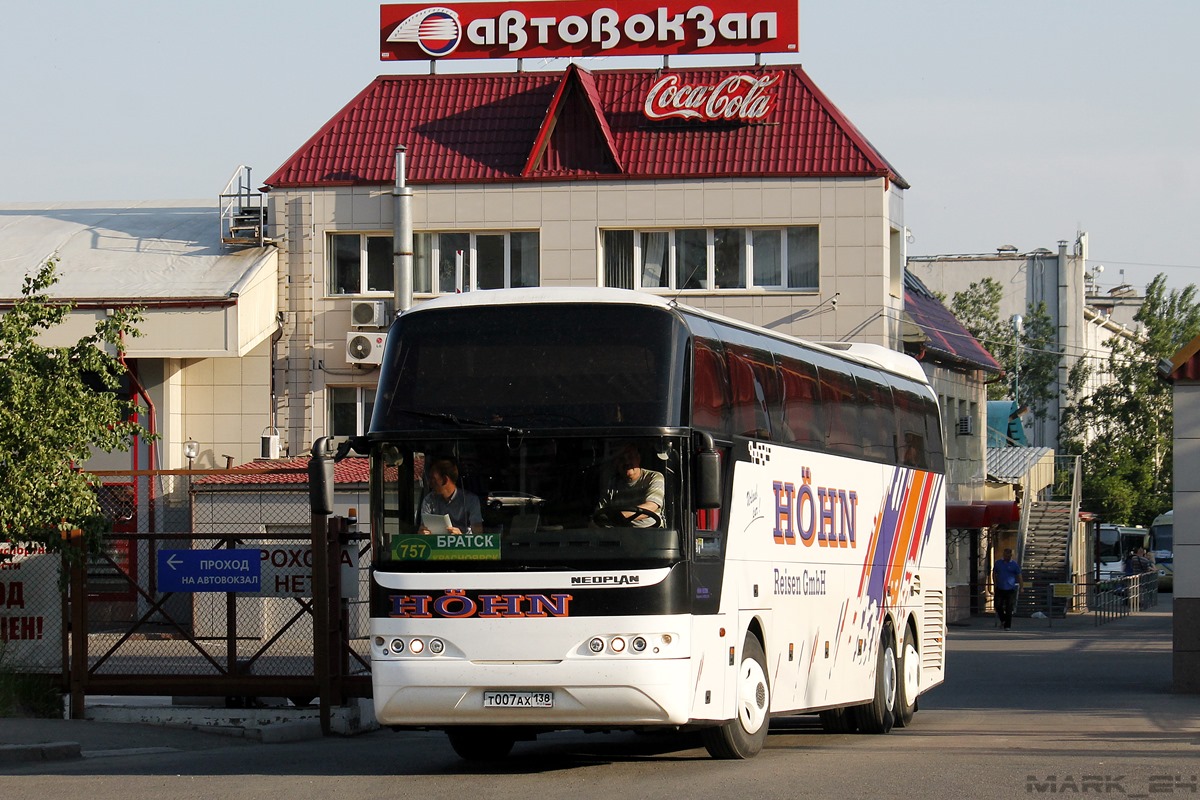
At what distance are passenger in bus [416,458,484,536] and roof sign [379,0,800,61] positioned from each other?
25.4 m

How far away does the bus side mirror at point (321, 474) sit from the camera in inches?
505

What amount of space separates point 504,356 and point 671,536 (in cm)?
178

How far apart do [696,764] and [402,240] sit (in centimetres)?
2369

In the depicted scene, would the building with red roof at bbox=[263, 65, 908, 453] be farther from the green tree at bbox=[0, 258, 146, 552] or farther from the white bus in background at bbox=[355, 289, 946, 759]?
the white bus in background at bbox=[355, 289, 946, 759]

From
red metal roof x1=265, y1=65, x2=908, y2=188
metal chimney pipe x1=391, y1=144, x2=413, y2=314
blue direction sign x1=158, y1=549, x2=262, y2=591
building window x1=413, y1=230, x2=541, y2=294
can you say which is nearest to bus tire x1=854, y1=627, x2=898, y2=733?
blue direction sign x1=158, y1=549, x2=262, y2=591

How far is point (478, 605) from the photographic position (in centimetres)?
1272

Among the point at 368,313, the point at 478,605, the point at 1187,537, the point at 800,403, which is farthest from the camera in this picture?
the point at 368,313

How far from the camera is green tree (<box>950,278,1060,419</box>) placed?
8094 cm

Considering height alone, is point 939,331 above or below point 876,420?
above

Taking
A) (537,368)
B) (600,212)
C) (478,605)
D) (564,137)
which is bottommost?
(478,605)

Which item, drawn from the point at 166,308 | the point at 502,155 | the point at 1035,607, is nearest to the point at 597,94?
the point at 502,155

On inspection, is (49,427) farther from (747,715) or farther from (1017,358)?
(1017,358)

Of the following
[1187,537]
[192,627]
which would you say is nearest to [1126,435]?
[1187,537]

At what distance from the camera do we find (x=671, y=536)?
41.5ft
